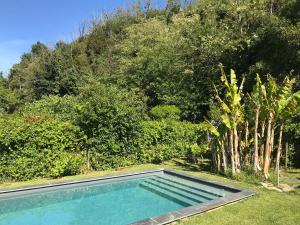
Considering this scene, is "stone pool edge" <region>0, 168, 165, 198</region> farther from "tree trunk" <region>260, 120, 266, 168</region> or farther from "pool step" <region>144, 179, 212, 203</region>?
"tree trunk" <region>260, 120, 266, 168</region>

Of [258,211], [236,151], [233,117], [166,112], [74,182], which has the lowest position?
[258,211]

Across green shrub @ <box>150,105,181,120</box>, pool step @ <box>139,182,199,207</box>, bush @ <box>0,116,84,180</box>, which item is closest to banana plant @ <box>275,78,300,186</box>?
pool step @ <box>139,182,199,207</box>

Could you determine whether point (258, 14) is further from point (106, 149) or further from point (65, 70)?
point (65, 70)

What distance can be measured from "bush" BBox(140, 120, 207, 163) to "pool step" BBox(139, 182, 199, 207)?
2890 mm

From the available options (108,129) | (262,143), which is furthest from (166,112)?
(262,143)

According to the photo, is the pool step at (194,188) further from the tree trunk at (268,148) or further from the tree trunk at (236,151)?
the tree trunk at (268,148)

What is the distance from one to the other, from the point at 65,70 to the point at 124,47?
12.5 metres

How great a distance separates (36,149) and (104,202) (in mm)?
3196

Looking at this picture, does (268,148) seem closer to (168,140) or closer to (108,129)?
(168,140)

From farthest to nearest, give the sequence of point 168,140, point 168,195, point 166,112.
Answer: point 166,112, point 168,140, point 168,195

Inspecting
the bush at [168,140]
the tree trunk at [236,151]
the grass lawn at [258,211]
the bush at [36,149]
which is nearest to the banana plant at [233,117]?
the tree trunk at [236,151]

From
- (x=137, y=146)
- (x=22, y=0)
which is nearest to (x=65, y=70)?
(x=22, y=0)

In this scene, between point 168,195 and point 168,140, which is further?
point 168,140

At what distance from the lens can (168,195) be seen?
10102 mm
